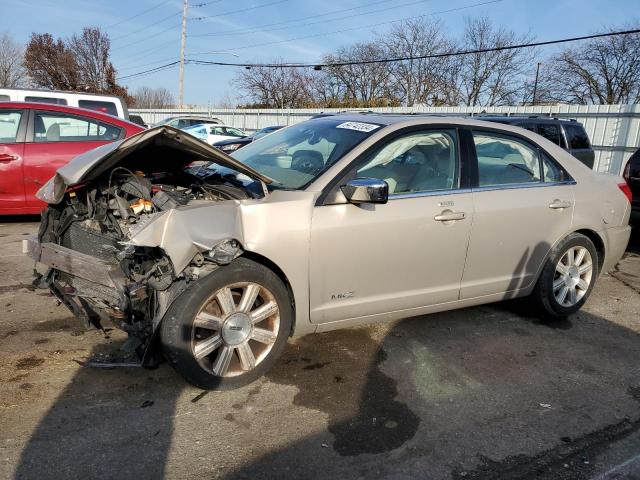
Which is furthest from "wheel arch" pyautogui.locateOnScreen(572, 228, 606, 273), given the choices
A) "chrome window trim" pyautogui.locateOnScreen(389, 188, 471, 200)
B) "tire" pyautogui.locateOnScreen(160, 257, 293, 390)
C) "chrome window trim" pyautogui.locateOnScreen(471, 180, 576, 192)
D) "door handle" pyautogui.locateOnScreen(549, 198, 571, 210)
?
"tire" pyautogui.locateOnScreen(160, 257, 293, 390)

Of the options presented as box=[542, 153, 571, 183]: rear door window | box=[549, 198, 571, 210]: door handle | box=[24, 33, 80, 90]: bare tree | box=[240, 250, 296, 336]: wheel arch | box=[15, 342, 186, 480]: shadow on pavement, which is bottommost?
box=[15, 342, 186, 480]: shadow on pavement

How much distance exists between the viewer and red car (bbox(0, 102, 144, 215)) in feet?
21.7

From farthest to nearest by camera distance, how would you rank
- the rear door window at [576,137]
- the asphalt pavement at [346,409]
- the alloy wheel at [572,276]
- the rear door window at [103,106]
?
1. the rear door window at [576,137]
2. the rear door window at [103,106]
3. the alloy wheel at [572,276]
4. the asphalt pavement at [346,409]

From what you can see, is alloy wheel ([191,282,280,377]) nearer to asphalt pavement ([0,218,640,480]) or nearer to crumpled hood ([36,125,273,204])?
asphalt pavement ([0,218,640,480])

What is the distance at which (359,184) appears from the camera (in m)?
3.15

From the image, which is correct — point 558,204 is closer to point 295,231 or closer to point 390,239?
point 390,239

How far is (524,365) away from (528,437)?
968 mm

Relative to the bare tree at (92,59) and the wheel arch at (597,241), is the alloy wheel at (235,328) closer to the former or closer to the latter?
the wheel arch at (597,241)

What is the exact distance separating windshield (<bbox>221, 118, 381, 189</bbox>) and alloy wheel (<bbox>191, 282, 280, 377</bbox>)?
2.52 ft

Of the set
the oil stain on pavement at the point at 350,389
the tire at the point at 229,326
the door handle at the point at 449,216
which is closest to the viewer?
the oil stain on pavement at the point at 350,389

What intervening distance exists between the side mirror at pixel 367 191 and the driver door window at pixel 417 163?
28cm

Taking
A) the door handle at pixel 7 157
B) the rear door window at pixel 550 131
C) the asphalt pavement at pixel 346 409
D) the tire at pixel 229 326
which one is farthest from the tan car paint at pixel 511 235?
the rear door window at pixel 550 131

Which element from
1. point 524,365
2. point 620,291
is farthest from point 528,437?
point 620,291

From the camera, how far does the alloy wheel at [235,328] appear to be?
9.81 feet
